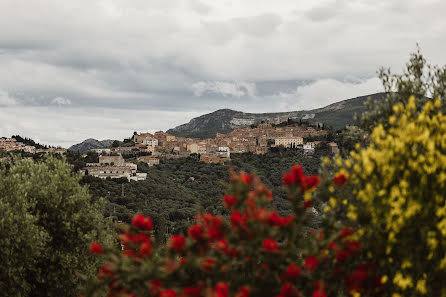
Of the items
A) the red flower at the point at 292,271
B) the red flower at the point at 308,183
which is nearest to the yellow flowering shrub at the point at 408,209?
the red flower at the point at 308,183

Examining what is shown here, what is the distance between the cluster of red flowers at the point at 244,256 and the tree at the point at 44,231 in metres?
6.73

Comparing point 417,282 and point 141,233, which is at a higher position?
point 141,233

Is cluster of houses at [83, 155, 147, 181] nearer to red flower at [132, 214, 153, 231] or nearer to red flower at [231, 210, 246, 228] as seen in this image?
red flower at [132, 214, 153, 231]

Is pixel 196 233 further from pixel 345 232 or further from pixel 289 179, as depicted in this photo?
pixel 345 232

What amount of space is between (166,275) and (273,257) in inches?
64.0

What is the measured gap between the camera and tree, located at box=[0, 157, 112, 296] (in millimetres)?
12820

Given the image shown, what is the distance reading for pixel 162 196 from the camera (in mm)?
95312

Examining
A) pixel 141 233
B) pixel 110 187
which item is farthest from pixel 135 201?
pixel 141 233

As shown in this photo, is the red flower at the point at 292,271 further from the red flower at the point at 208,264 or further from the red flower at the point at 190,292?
the red flower at the point at 190,292

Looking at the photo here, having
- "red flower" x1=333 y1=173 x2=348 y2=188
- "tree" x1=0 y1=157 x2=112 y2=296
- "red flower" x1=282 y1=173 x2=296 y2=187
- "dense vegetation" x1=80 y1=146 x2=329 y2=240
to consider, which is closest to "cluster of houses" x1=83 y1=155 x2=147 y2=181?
"dense vegetation" x1=80 y1=146 x2=329 y2=240

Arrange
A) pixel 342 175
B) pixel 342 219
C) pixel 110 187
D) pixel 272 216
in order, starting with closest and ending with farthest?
pixel 272 216, pixel 342 175, pixel 342 219, pixel 110 187

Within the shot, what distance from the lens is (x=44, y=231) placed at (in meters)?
13.7

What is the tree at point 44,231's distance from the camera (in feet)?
42.1

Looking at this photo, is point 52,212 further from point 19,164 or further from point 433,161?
point 433,161
